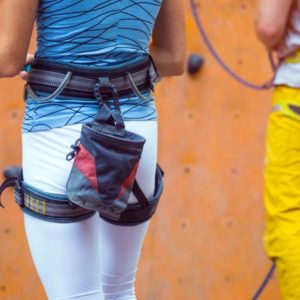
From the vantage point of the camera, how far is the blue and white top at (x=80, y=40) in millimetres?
2598

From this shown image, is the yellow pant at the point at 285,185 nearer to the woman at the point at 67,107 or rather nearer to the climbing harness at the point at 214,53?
the woman at the point at 67,107

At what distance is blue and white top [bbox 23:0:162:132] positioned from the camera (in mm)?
2598

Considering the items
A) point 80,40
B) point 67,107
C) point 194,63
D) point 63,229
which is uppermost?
point 80,40

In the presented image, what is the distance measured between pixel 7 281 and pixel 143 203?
7.18 ft

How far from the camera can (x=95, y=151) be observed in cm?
253

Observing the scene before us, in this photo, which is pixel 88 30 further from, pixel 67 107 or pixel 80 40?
pixel 67 107

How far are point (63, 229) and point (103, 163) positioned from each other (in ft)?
0.78

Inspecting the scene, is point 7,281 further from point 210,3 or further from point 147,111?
point 147,111

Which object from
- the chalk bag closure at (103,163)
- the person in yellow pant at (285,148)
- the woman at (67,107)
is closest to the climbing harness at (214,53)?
the person in yellow pant at (285,148)

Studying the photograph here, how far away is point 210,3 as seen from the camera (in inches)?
198

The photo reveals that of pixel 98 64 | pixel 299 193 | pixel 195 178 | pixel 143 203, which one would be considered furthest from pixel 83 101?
pixel 195 178

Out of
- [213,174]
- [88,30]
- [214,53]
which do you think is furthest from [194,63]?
[88,30]

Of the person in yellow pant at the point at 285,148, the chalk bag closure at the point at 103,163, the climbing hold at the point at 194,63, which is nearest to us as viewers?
the chalk bag closure at the point at 103,163

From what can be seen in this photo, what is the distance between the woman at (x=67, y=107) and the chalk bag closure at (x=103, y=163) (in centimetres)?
6
